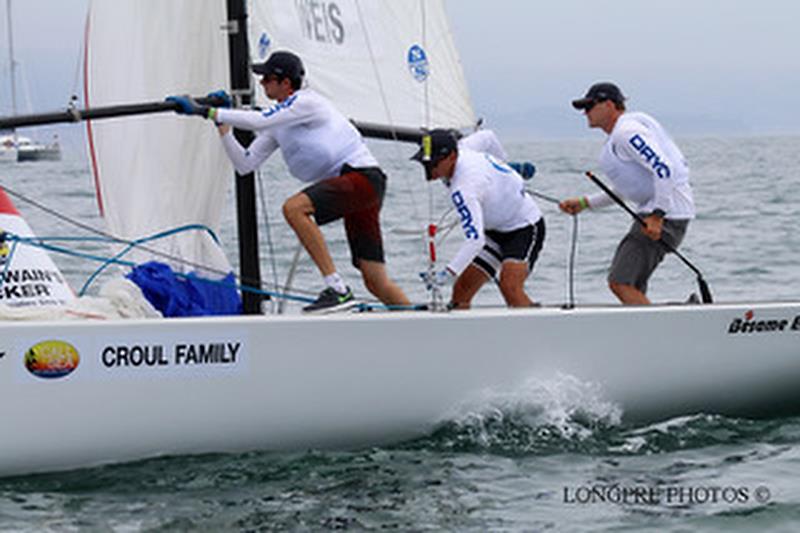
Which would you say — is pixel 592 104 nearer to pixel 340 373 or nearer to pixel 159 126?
pixel 340 373

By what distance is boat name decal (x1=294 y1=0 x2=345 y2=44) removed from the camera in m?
7.74

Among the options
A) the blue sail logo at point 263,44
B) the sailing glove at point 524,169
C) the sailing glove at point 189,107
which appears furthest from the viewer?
the sailing glove at point 524,169

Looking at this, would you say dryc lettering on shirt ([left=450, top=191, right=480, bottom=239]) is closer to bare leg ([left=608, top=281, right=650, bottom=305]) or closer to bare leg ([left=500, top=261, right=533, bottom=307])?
bare leg ([left=500, top=261, right=533, bottom=307])

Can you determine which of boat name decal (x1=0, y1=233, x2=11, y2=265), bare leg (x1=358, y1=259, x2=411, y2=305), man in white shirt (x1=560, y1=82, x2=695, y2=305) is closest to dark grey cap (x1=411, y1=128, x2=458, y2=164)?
bare leg (x1=358, y1=259, x2=411, y2=305)

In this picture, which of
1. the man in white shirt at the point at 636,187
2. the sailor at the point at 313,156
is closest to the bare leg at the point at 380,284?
the sailor at the point at 313,156

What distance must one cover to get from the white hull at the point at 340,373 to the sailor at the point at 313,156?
0.36 m

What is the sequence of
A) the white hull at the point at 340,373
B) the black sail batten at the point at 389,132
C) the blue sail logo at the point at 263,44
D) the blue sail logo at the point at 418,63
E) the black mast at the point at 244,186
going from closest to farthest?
the white hull at the point at 340,373, the black mast at the point at 244,186, the blue sail logo at the point at 263,44, the black sail batten at the point at 389,132, the blue sail logo at the point at 418,63

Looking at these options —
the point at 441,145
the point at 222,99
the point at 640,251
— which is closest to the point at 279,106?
the point at 222,99

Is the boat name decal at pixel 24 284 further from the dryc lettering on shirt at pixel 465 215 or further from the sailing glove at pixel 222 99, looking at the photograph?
the dryc lettering on shirt at pixel 465 215

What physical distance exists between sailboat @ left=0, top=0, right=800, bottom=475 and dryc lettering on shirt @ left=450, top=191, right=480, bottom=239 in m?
0.34

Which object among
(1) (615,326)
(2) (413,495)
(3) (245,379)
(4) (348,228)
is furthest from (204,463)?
(1) (615,326)

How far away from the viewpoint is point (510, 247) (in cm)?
759

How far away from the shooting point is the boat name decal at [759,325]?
24.1 feet

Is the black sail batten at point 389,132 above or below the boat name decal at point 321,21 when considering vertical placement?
below
